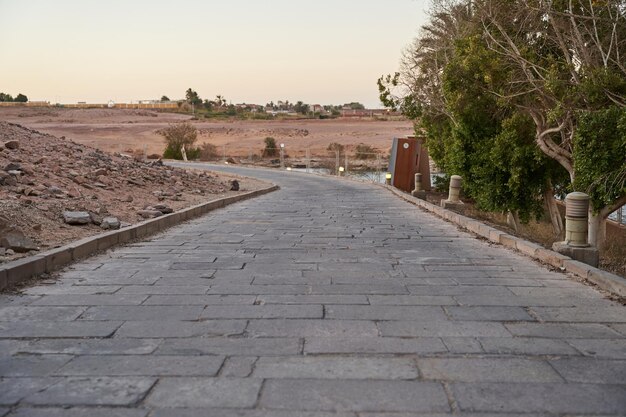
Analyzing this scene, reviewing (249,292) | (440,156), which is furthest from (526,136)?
(249,292)

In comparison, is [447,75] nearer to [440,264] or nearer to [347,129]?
[440,264]

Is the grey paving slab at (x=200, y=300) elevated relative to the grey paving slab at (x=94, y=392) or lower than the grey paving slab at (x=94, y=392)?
lower

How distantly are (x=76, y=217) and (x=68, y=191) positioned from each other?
304cm

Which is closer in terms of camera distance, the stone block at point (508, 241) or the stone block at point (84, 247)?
the stone block at point (84, 247)

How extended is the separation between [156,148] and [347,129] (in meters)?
41.5

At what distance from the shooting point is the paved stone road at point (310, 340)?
335 centimetres

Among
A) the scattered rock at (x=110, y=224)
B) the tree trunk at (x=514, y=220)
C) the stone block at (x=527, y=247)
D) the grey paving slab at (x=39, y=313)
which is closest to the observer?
the grey paving slab at (x=39, y=313)

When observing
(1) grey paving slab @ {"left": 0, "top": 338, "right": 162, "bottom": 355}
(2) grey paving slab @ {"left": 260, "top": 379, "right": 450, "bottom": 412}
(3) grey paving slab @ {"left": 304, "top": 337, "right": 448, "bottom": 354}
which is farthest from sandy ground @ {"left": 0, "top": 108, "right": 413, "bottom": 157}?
(2) grey paving slab @ {"left": 260, "top": 379, "right": 450, "bottom": 412}

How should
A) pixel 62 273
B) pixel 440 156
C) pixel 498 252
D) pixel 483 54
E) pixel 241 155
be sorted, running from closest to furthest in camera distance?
pixel 62 273
pixel 498 252
pixel 483 54
pixel 440 156
pixel 241 155

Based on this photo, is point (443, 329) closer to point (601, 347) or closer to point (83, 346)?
point (601, 347)

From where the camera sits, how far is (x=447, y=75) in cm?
1892

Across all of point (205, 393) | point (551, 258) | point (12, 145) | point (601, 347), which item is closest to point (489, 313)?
point (601, 347)

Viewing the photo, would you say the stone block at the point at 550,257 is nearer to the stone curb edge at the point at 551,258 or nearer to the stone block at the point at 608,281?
the stone curb edge at the point at 551,258

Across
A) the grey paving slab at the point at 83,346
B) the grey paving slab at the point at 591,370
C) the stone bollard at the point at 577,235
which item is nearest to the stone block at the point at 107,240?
the grey paving slab at the point at 83,346
